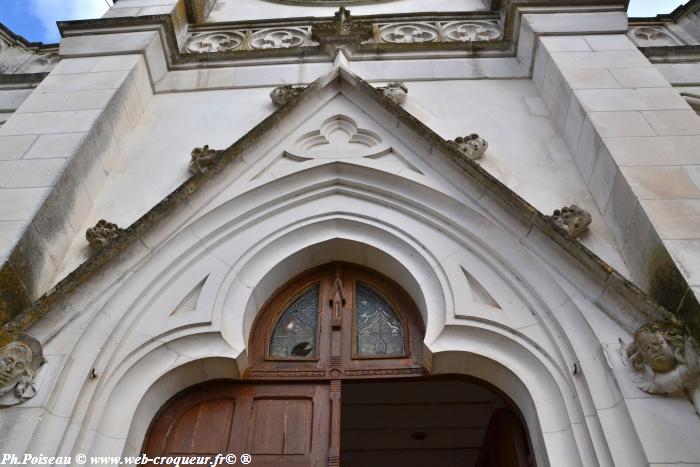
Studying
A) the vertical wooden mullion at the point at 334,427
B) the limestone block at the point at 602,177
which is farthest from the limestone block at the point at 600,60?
the vertical wooden mullion at the point at 334,427

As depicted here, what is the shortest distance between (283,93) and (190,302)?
9.48ft

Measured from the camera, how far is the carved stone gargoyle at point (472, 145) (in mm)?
5891

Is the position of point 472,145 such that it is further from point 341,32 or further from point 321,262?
point 341,32

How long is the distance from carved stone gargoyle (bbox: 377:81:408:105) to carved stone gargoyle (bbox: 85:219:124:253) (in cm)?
318

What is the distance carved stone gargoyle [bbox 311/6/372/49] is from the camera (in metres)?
7.84

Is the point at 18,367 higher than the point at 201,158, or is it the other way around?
the point at 201,158

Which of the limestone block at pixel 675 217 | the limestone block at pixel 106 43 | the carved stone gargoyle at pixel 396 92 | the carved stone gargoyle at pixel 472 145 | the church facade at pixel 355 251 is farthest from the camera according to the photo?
the limestone block at pixel 106 43

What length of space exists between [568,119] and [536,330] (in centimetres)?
259

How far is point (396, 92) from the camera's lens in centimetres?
686

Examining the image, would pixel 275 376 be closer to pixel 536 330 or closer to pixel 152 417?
pixel 152 417

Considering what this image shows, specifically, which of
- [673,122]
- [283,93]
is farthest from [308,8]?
[673,122]

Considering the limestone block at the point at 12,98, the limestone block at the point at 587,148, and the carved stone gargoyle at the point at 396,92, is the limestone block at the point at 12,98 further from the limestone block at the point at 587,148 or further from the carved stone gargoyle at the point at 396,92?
the limestone block at the point at 587,148

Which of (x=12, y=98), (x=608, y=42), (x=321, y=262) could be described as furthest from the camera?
(x=12, y=98)

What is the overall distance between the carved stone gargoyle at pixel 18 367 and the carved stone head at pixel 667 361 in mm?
3881
